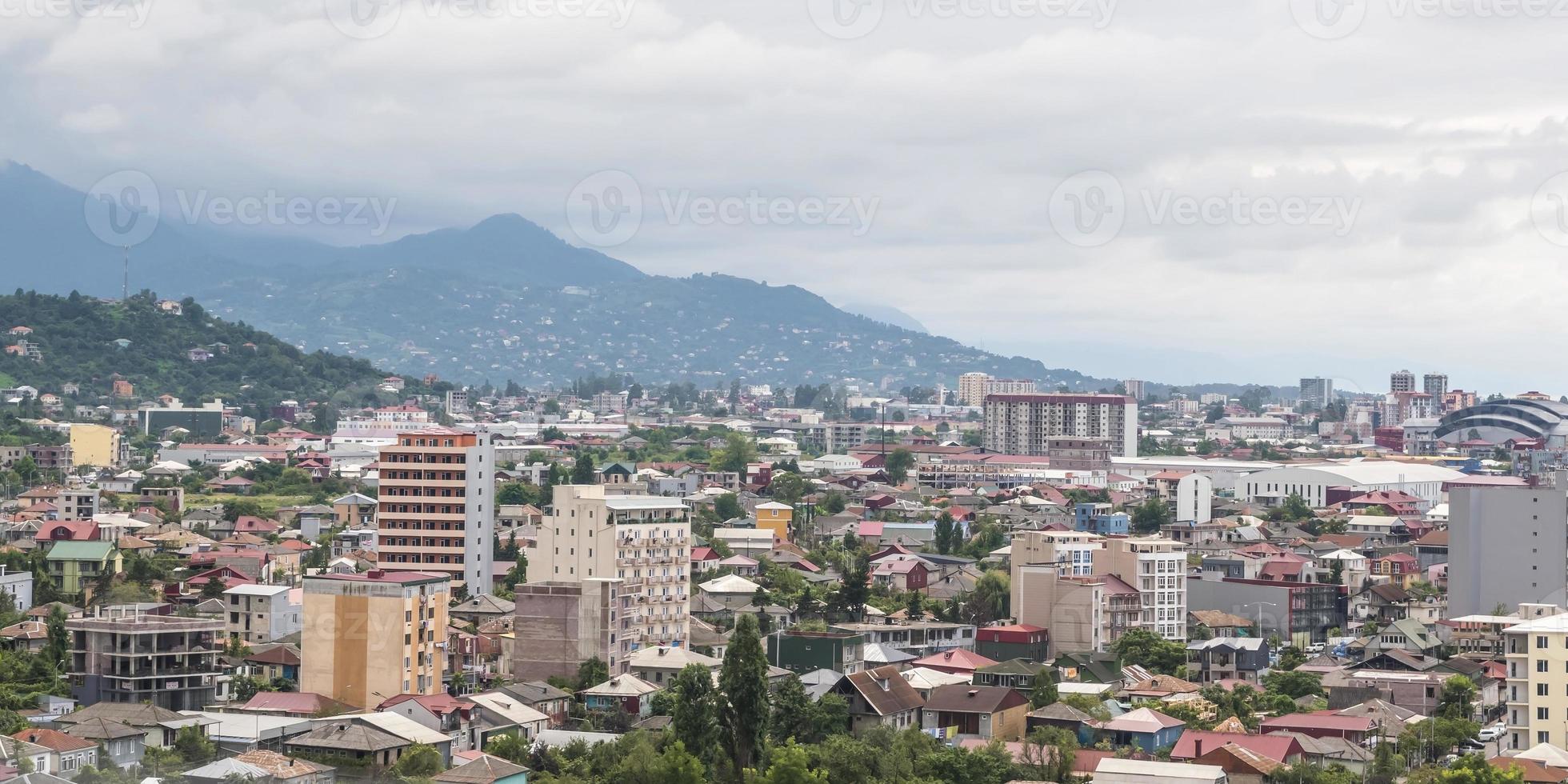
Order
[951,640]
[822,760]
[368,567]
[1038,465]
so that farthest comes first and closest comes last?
1. [1038,465]
2. [368,567]
3. [951,640]
4. [822,760]

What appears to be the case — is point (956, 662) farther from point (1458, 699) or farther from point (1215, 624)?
point (1215, 624)

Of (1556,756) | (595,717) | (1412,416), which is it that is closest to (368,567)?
(595,717)

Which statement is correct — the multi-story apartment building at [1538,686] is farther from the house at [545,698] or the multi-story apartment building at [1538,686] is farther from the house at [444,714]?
the house at [444,714]

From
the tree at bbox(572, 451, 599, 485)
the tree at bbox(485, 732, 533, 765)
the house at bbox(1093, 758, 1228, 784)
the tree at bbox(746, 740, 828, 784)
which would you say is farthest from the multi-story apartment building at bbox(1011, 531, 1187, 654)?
the tree at bbox(572, 451, 599, 485)

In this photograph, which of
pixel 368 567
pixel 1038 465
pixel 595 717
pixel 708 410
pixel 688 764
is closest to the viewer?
pixel 688 764

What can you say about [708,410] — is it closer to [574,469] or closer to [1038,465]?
[1038,465]

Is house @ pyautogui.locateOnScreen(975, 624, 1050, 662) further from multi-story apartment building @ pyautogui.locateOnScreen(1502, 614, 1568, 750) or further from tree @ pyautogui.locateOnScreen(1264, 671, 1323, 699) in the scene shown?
multi-story apartment building @ pyautogui.locateOnScreen(1502, 614, 1568, 750)
